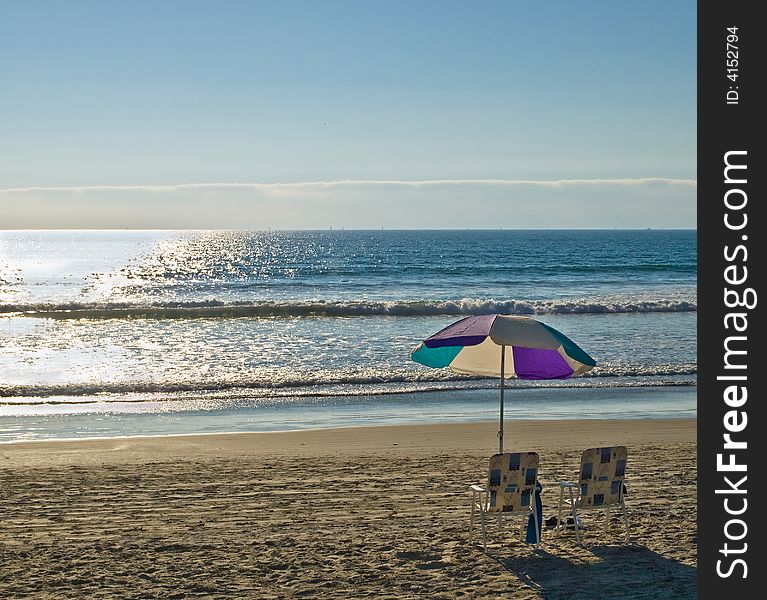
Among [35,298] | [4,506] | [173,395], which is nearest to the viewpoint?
[4,506]

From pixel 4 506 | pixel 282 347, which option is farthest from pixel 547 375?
pixel 282 347

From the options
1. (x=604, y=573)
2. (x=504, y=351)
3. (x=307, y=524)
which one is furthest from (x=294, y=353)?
(x=604, y=573)

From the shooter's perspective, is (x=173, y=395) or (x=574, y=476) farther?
(x=173, y=395)

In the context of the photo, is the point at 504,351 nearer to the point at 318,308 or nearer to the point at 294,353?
the point at 294,353

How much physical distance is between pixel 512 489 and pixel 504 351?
4.39 feet

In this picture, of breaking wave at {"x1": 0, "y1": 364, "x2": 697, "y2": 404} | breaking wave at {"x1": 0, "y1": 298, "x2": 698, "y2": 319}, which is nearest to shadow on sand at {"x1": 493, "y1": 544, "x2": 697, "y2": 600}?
breaking wave at {"x1": 0, "y1": 364, "x2": 697, "y2": 404}

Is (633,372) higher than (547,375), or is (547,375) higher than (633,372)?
(547,375)

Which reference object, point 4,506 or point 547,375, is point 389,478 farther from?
point 4,506

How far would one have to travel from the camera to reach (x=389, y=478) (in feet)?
33.0

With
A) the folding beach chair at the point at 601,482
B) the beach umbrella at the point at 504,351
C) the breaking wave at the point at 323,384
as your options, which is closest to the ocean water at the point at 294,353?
the breaking wave at the point at 323,384

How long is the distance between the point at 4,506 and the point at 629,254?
80892mm

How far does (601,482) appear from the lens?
793cm

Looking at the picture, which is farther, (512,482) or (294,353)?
(294,353)
